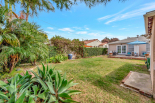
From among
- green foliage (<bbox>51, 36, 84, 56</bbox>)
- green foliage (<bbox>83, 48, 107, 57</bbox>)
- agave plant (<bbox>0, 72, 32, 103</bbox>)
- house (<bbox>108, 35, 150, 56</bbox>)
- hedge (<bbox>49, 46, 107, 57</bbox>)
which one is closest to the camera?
agave plant (<bbox>0, 72, 32, 103</bbox>)

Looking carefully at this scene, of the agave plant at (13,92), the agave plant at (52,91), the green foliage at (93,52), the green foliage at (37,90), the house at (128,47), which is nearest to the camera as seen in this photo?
the agave plant at (13,92)

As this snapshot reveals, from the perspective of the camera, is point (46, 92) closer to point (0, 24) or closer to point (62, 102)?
point (62, 102)

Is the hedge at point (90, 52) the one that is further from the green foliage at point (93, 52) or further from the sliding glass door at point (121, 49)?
the sliding glass door at point (121, 49)

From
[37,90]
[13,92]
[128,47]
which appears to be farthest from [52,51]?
[128,47]

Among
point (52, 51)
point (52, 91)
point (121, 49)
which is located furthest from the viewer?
point (121, 49)

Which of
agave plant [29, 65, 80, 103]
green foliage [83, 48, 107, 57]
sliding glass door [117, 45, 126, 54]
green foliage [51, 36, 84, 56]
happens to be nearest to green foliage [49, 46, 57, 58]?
green foliage [51, 36, 84, 56]

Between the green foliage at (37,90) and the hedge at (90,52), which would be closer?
the green foliage at (37,90)

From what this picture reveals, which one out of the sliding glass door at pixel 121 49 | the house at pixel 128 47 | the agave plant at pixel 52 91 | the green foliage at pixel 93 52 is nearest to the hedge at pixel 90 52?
the green foliage at pixel 93 52

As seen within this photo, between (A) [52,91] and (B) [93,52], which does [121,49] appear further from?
(A) [52,91]

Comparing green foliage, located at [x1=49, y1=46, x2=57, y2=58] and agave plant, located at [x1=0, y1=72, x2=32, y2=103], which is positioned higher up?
green foliage, located at [x1=49, y1=46, x2=57, y2=58]

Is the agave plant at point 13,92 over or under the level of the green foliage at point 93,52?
under

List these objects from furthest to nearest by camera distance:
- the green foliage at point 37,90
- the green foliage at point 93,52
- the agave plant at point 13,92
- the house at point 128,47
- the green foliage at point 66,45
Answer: the green foliage at point 93,52 → the house at point 128,47 → the green foliage at point 66,45 → the green foliage at point 37,90 → the agave plant at point 13,92

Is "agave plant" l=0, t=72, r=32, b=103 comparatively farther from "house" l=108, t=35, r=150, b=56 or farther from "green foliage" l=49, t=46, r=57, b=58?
"house" l=108, t=35, r=150, b=56

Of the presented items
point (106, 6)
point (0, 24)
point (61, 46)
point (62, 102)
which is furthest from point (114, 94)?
point (61, 46)
